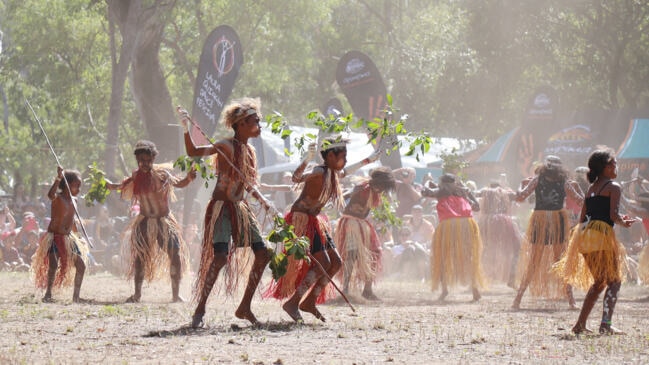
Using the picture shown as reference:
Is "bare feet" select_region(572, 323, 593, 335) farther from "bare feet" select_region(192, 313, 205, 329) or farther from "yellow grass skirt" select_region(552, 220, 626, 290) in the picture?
"bare feet" select_region(192, 313, 205, 329)

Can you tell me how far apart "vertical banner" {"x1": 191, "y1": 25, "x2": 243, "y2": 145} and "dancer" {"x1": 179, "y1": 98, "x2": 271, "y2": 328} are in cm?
969

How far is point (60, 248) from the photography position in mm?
11062

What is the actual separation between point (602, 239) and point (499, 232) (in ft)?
20.6

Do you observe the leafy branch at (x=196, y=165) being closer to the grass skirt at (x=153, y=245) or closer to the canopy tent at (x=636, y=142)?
the grass skirt at (x=153, y=245)

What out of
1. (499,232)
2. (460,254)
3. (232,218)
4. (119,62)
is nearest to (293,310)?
(232,218)

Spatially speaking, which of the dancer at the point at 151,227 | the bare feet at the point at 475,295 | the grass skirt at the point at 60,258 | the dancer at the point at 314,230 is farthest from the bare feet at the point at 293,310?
the bare feet at the point at 475,295

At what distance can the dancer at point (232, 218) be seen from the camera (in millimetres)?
7594

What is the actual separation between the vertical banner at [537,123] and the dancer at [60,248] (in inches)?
496

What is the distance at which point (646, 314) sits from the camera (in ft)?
31.1

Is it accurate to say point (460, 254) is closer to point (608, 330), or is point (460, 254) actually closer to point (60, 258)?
point (608, 330)

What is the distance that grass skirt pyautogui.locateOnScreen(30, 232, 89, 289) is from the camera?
1103 cm

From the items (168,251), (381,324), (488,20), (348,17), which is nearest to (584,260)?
(381,324)

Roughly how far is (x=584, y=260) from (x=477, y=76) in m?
22.8

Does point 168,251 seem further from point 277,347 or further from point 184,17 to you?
point 184,17
